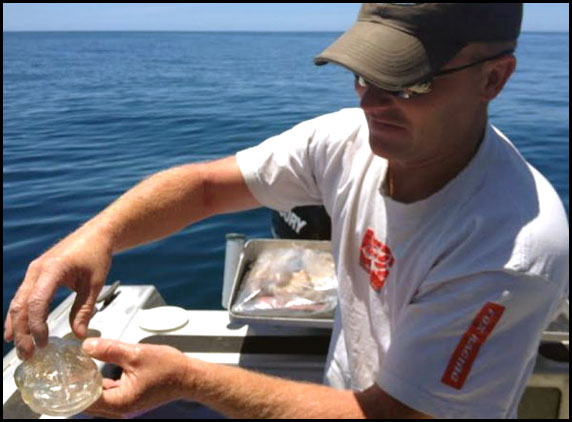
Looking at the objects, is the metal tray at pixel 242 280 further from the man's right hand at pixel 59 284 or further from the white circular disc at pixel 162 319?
the man's right hand at pixel 59 284

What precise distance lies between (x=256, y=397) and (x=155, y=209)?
33.5 inches

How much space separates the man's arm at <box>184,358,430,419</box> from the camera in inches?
64.2

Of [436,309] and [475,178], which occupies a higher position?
[475,178]

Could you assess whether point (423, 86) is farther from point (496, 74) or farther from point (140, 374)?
point (140, 374)

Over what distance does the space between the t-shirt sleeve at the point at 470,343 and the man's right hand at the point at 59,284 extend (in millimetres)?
927

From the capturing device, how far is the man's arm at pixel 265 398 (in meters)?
1.63

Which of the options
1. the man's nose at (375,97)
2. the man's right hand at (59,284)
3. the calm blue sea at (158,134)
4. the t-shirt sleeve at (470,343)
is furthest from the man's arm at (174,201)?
the calm blue sea at (158,134)

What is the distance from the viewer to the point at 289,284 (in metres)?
2.77

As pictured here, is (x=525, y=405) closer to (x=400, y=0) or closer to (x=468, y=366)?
(x=468, y=366)

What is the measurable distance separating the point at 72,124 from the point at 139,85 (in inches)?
275

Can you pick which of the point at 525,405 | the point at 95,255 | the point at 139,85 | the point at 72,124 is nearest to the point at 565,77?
the point at 139,85

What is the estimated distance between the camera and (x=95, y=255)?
1840mm

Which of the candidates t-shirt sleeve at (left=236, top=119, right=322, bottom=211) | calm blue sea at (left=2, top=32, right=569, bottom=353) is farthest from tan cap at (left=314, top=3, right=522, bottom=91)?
calm blue sea at (left=2, top=32, right=569, bottom=353)

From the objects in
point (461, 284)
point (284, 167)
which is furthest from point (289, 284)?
point (461, 284)
